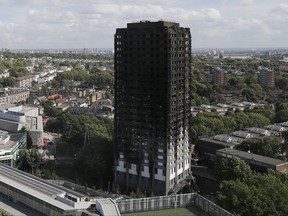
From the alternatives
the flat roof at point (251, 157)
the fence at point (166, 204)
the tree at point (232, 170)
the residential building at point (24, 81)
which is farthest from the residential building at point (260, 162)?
the residential building at point (24, 81)

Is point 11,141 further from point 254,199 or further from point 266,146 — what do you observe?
point 254,199

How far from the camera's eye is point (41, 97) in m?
76.2

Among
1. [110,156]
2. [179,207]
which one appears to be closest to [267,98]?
[110,156]

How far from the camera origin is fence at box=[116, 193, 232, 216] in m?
19.9

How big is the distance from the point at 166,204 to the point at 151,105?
500 inches

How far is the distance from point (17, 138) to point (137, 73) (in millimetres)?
15320

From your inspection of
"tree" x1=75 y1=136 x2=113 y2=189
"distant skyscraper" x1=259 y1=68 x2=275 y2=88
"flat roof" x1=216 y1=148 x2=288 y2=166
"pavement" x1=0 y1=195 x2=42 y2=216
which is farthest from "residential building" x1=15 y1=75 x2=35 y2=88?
"pavement" x1=0 y1=195 x2=42 y2=216

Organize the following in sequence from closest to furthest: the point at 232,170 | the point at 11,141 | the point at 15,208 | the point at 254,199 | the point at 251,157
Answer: the point at 254,199 < the point at 15,208 < the point at 232,170 < the point at 251,157 < the point at 11,141

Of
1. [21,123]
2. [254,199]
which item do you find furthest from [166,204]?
[21,123]

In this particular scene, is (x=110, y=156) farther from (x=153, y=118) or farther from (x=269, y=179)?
(x=269, y=179)

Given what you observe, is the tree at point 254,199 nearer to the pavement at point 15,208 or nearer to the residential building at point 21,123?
the pavement at point 15,208

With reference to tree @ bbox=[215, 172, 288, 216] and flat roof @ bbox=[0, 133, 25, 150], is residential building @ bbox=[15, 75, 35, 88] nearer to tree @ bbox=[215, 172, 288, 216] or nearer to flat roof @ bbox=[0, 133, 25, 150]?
flat roof @ bbox=[0, 133, 25, 150]

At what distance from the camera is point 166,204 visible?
67.9 ft

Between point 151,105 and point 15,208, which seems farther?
point 151,105
